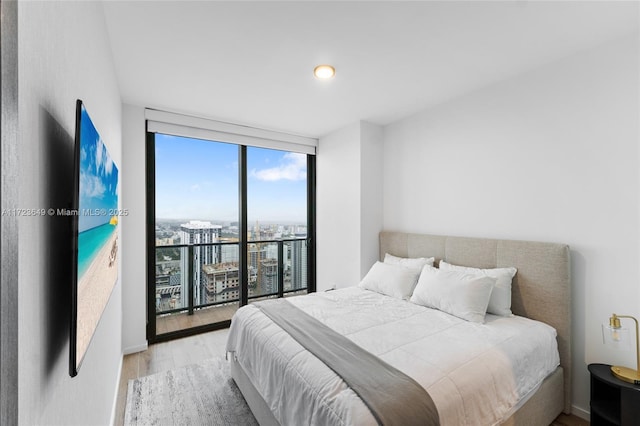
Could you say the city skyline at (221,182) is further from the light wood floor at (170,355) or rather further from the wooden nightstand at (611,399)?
the wooden nightstand at (611,399)

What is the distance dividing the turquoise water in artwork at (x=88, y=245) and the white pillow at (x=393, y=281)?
7.85 feet

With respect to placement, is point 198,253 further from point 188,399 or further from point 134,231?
point 188,399

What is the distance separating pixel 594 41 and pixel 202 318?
4.65 metres

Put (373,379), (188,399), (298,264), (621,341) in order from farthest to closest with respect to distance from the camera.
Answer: (298,264), (188,399), (621,341), (373,379)

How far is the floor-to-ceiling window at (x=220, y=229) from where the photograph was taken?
3.57 meters

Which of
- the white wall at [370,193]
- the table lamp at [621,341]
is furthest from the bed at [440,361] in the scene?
the white wall at [370,193]

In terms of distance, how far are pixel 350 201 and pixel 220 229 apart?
176 centimetres

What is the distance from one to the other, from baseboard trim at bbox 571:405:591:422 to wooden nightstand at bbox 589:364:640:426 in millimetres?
292

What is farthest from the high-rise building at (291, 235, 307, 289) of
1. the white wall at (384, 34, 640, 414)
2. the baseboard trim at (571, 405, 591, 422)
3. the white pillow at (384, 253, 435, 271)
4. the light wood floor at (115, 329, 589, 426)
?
the baseboard trim at (571, 405, 591, 422)

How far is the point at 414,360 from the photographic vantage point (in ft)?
5.49

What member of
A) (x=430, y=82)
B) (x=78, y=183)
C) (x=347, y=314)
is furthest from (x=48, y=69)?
(x=430, y=82)

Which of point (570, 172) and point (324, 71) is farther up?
point (324, 71)

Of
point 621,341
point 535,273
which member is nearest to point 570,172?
point 535,273

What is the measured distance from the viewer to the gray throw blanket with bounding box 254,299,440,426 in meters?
1.31
